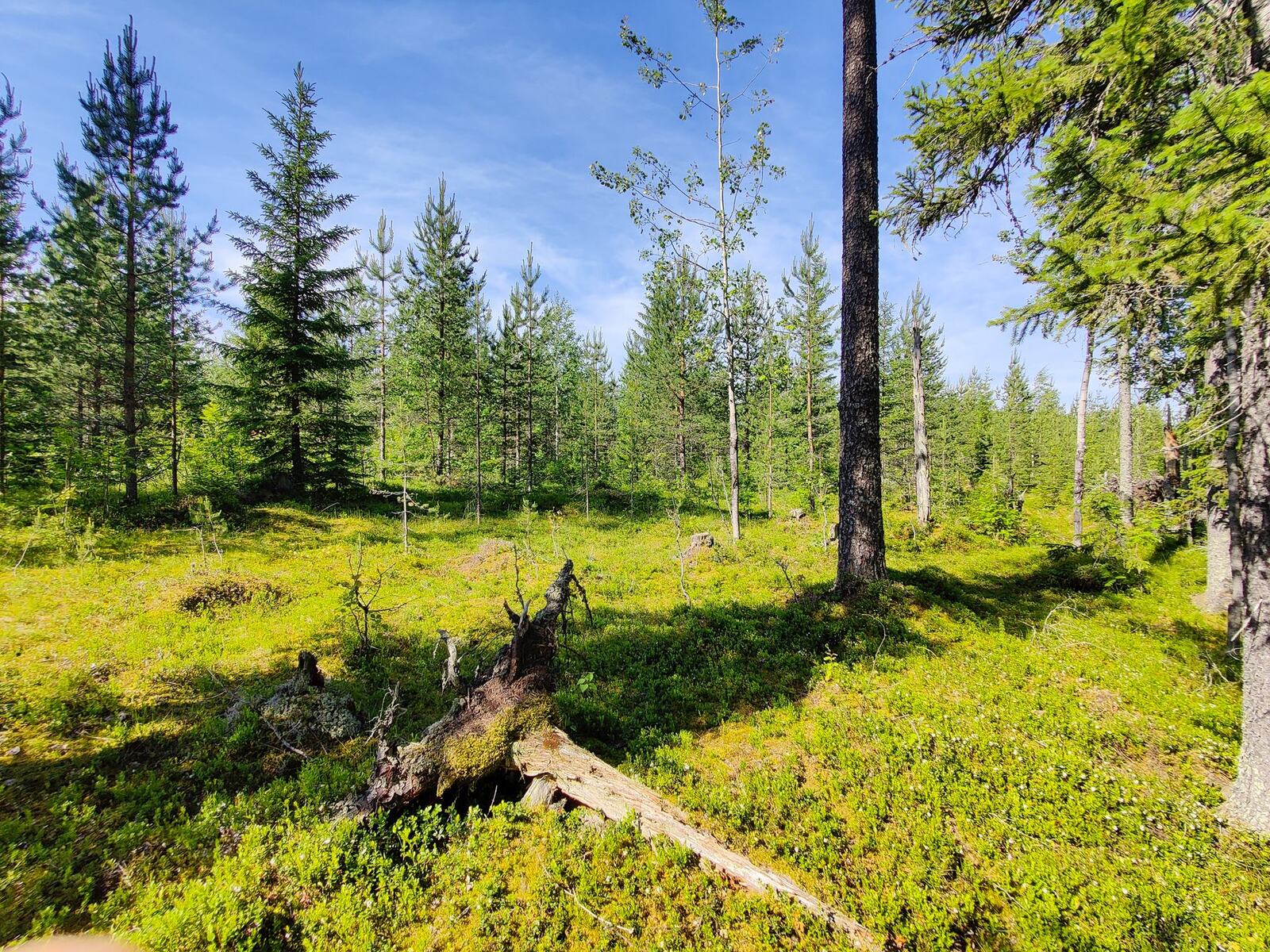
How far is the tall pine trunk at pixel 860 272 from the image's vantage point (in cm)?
748

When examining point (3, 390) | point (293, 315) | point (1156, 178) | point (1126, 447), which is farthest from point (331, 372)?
point (1126, 447)

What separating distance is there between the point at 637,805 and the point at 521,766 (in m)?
1.23

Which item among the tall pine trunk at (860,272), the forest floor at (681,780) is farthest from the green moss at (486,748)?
the tall pine trunk at (860,272)

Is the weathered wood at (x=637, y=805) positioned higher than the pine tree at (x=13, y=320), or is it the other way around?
the pine tree at (x=13, y=320)

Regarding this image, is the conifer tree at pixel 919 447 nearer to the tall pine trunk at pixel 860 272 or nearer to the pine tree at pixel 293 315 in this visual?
the tall pine trunk at pixel 860 272

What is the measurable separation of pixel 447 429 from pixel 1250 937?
33.2 m

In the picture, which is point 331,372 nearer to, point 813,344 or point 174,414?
point 174,414

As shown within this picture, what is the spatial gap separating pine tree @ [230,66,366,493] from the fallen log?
18180 millimetres

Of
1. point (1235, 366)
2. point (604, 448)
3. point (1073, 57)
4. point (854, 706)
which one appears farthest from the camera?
point (604, 448)

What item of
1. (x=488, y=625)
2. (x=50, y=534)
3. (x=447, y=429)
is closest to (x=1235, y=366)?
(x=488, y=625)

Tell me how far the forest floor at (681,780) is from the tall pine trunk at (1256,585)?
0.31m

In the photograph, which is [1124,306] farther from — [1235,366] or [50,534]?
[50,534]

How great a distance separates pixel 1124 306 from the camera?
4453 mm

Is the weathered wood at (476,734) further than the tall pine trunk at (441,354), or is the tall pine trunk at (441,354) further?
the tall pine trunk at (441,354)
